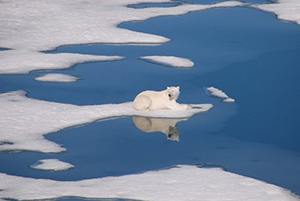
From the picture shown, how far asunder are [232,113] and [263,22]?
19.7 ft

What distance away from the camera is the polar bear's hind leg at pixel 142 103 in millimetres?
8039

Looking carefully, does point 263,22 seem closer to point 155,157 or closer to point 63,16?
point 63,16

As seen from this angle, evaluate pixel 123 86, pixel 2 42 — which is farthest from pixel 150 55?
pixel 2 42

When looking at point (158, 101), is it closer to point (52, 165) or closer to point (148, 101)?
point (148, 101)

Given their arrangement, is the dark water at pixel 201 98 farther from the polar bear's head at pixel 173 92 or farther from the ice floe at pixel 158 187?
the polar bear's head at pixel 173 92

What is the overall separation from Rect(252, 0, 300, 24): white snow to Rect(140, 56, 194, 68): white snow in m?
3.88

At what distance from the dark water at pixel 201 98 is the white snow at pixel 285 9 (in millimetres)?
340

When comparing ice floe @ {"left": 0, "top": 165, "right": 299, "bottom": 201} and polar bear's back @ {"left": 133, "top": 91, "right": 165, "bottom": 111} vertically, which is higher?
polar bear's back @ {"left": 133, "top": 91, "right": 165, "bottom": 111}

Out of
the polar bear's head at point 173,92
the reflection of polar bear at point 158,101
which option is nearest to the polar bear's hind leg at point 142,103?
the reflection of polar bear at point 158,101

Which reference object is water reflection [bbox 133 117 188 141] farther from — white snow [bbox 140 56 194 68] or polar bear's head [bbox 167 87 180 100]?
white snow [bbox 140 56 194 68]

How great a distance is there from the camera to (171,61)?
10.9 metres

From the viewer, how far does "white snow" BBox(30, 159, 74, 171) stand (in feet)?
21.2

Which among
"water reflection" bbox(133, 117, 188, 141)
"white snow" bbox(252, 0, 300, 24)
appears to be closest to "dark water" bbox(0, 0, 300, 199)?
"water reflection" bbox(133, 117, 188, 141)

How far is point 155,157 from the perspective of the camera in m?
6.82
